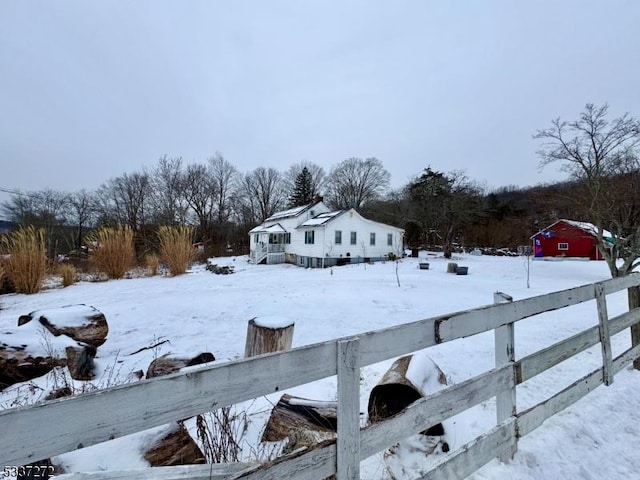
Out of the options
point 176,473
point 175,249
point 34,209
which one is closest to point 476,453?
point 176,473

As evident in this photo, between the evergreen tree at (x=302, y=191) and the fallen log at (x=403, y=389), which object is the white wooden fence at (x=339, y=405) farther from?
the evergreen tree at (x=302, y=191)

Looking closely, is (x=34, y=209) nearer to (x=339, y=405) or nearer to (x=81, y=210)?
(x=81, y=210)

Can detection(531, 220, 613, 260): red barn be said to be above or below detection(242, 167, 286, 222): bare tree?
below

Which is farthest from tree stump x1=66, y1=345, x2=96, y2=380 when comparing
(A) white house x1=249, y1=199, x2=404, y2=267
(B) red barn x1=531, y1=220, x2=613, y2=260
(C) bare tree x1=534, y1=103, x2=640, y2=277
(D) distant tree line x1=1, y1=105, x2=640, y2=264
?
(B) red barn x1=531, y1=220, x2=613, y2=260

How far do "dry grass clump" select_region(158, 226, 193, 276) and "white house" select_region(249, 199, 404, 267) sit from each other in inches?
372

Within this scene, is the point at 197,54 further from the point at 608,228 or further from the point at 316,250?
the point at 608,228

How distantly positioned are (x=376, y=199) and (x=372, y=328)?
1534 inches

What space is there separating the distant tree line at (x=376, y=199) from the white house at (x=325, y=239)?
20.3ft

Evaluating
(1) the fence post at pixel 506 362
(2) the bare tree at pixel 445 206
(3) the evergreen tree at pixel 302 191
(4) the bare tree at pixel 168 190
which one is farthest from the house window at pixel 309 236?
(3) the evergreen tree at pixel 302 191

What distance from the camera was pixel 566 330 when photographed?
599 centimetres

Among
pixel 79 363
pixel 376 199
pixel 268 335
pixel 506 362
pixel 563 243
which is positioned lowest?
pixel 79 363

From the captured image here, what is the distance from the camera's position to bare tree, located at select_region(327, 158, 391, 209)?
45.2 metres

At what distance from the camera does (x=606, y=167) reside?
41.0 ft

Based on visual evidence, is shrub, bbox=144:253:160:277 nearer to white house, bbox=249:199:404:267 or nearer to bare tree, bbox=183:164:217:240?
white house, bbox=249:199:404:267
